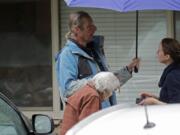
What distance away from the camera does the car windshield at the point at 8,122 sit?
435cm

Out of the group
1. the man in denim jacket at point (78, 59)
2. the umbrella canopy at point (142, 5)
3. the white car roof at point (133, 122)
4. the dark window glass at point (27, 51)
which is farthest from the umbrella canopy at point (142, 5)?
the dark window glass at point (27, 51)

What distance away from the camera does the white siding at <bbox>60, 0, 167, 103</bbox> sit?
29.0ft

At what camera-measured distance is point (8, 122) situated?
4.38 m

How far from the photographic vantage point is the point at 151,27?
8852mm

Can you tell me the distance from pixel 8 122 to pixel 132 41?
474 cm

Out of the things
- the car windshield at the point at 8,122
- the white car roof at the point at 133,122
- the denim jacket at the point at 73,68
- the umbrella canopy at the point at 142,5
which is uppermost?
the umbrella canopy at the point at 142,5

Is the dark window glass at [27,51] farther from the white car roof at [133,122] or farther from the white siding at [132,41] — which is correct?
the white car roof at [133,122]

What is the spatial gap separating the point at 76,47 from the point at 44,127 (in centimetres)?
81

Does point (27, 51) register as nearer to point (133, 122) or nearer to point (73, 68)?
point (73, 68)

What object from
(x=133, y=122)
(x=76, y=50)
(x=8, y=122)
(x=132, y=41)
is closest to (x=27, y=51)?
(x=132, y=41)

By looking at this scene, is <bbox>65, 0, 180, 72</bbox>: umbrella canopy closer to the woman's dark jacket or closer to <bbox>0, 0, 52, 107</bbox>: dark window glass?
the woman's dark jacket

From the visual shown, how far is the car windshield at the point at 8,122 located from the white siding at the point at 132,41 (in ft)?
15.4

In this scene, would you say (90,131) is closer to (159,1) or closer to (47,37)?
(159,1)

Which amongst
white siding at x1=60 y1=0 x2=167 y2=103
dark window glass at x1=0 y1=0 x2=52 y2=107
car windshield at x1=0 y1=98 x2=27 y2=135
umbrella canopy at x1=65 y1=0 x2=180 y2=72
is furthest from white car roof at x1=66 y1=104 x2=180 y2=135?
dark window glass at x1=0 y1=0 x2=52 y2=107
